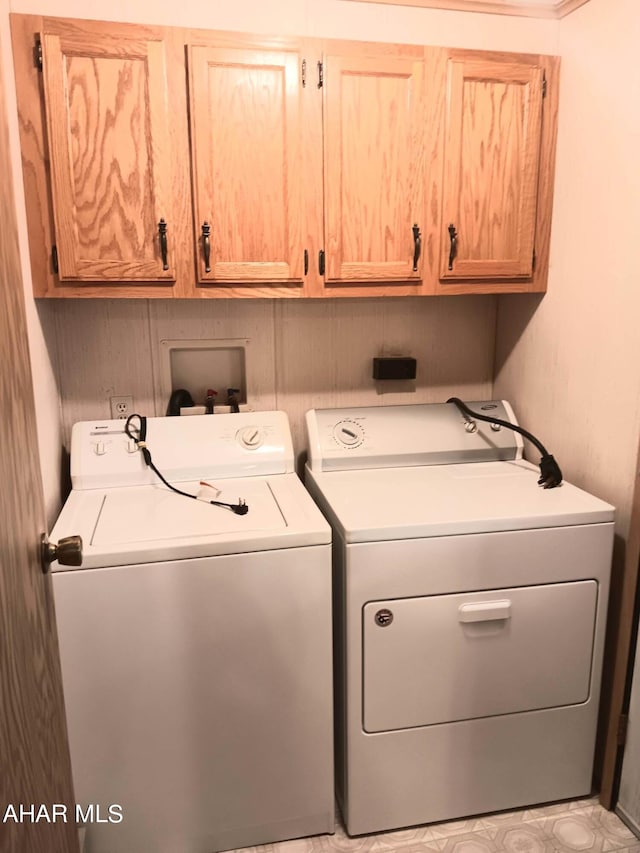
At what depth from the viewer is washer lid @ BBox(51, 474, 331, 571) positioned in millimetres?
1449

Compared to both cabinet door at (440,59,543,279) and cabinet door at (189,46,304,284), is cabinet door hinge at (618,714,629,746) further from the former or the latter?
cabinet door at (189,46,304,284)

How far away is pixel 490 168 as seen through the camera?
1.88 m

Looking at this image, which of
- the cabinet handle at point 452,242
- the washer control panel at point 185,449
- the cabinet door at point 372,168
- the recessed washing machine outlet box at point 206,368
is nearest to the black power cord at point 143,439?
the washer control panel at point 185,449

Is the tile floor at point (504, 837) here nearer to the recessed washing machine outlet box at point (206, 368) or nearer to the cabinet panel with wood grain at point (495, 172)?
the recessed washing machine outlet box at point (206, 368)

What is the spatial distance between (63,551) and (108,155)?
1.15 metres

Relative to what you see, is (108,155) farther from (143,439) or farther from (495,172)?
(495,172)

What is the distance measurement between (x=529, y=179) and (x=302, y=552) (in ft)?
4.32

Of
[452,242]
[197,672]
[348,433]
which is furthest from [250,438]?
[452,242]

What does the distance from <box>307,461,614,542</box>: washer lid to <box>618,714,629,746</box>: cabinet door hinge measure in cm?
56

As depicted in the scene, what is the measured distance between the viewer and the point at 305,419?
86.0 inches

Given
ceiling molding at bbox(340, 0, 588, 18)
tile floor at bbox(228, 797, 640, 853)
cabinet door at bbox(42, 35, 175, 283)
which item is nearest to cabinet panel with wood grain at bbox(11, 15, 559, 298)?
cabinet door at bbox(42, 35, 175, 283)

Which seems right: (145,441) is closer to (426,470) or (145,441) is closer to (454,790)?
(426,470)

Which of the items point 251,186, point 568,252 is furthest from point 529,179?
point 251,186

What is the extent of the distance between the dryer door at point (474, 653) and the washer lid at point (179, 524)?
0.29 metres
